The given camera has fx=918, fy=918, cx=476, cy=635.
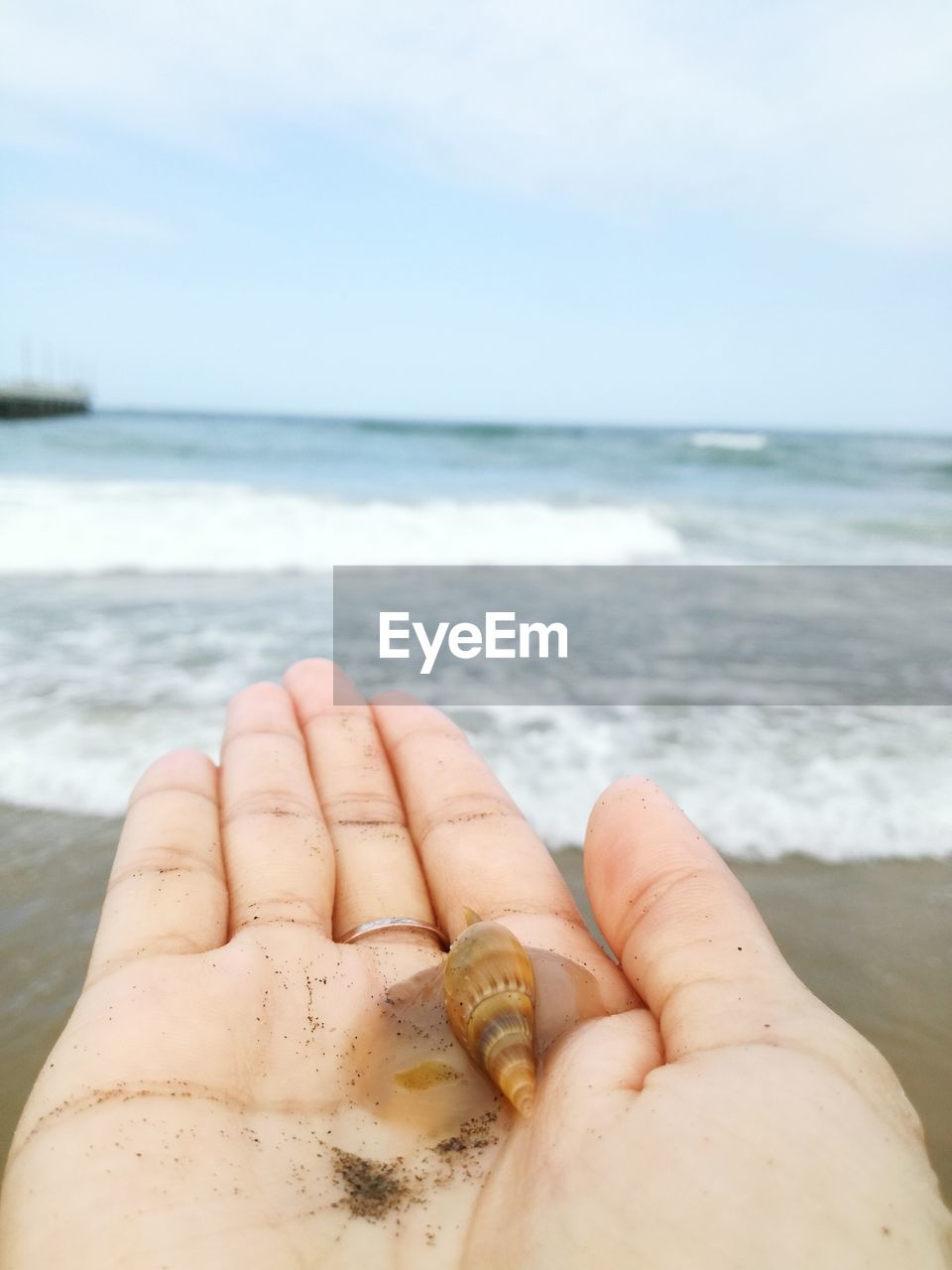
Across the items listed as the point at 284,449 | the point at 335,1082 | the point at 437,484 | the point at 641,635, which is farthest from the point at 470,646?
the point at 284,449

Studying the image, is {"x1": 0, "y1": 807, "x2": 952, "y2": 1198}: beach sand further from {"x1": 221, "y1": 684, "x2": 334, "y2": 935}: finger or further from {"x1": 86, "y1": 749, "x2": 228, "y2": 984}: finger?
{"x1": 221, "y1": 684, "x2": 334, "y2": 935}: finger

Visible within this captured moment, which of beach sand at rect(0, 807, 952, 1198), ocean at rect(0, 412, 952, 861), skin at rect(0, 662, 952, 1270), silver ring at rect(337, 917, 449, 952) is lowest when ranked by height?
beach sand at rect(0, 807, 952, 1198)

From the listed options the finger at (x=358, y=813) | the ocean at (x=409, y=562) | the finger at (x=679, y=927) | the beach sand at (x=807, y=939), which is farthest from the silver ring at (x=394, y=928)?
the ocean at (x=409, y=562)

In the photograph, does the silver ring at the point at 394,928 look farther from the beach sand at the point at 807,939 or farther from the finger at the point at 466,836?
the beach sand at the point at 807,939

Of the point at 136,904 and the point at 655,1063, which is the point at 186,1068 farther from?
the point at 655,1063

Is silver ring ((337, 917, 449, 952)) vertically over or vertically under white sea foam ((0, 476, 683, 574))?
over

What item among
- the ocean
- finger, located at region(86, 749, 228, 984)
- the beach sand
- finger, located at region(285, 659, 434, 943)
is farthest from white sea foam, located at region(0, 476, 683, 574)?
finger, located at region(86, 749, 228, 984)

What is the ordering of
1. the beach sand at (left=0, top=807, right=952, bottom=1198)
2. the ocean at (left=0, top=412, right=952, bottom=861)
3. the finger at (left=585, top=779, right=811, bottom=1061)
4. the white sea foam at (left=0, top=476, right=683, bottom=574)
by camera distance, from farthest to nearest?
the white sea foam at (left=0, top=476, right=683, bottom=574) → the ocean at (left=0, top=412, right=952, bottom=861) → the beach sand at (left=0, top=807, right=952, bottom=1198) → the finger at (left=585, top=779, right=811, bottom=1061)
